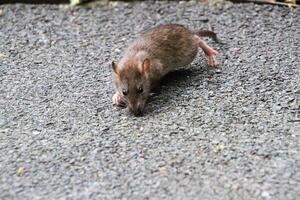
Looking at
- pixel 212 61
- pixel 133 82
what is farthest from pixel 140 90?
pixel 212 61

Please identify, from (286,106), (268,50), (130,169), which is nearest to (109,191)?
(130,169)

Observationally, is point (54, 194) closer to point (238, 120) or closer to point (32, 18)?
point (238, 120)

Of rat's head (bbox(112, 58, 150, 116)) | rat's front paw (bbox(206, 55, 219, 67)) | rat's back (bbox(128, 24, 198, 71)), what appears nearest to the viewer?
rat's head (bbox(112, 58, 150, 116))

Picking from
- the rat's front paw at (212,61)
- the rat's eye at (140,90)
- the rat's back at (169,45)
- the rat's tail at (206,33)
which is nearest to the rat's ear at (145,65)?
the rat's eye at (140,90)

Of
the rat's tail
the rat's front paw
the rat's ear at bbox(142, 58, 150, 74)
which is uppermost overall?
the rat's ear at bbox(142, 58, 150, 74)

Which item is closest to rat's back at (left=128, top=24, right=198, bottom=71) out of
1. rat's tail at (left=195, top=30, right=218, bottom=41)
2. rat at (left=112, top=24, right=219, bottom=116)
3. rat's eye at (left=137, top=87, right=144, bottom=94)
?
rat at (left=112, top=24, right=219, bottom=116)

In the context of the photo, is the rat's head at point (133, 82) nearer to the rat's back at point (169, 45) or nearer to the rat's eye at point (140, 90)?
the rat's eye at point (140, 90)

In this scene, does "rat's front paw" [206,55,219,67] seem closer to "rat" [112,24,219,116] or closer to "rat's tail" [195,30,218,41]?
"rat" [112,24,219,116]
